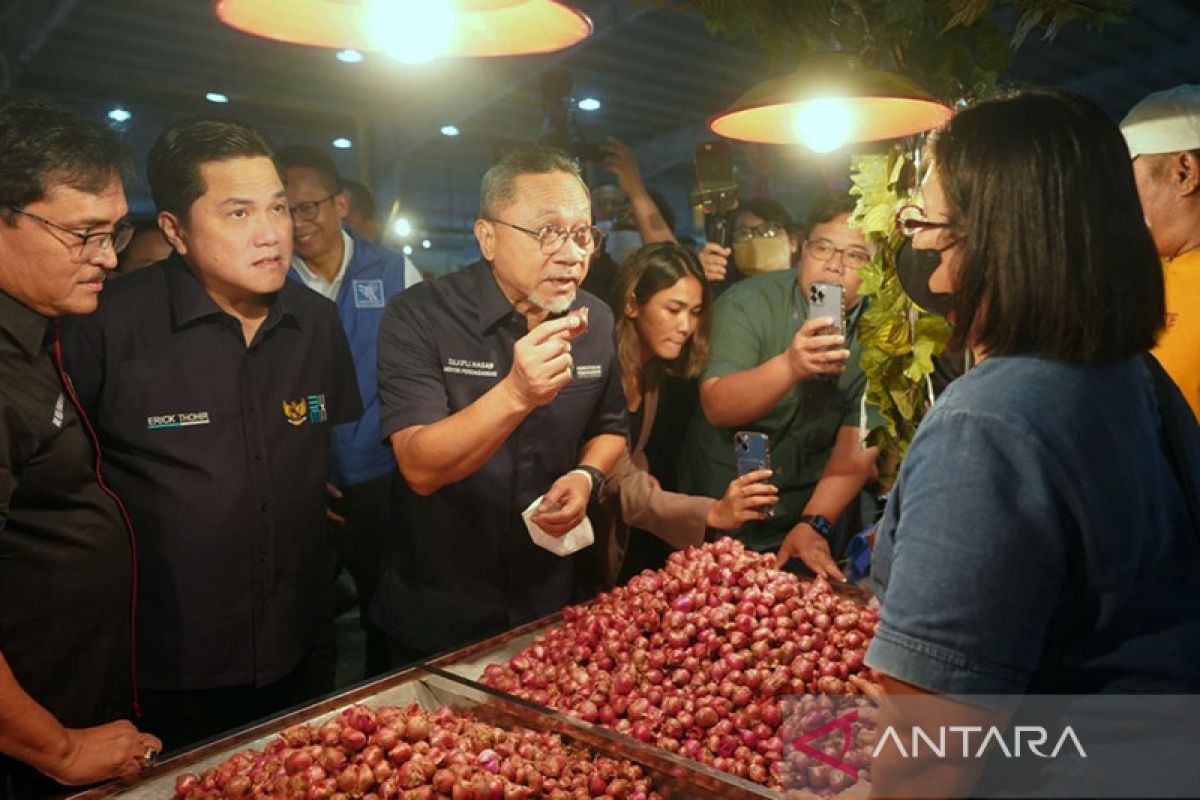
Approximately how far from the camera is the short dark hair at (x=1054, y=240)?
99cm

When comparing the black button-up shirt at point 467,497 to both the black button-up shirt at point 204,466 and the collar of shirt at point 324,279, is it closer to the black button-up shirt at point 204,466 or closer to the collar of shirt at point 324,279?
the black button-up shirt at point 204,466

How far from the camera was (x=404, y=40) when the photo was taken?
1753 millimetres

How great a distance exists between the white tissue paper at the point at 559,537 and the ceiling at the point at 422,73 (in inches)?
186

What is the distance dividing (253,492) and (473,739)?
84 centimetres

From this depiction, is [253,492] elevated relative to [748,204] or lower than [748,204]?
lower

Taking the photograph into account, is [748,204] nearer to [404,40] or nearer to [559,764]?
[404,40]

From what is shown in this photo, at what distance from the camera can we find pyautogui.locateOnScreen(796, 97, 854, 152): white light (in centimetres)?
225

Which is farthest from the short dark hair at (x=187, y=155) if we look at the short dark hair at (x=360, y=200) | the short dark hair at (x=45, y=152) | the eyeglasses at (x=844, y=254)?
the short dark hair at (x=360, y=200)

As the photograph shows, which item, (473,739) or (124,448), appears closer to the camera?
(473,739)

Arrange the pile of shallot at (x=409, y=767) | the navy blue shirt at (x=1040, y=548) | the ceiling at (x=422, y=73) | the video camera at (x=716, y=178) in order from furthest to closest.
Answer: the ceiling at (x=422, y=73) < the video camera at (x=716, y=178) < the pile of shallot at (x=409, y=767) < the navy blue shirt at (x=1040, y=548)

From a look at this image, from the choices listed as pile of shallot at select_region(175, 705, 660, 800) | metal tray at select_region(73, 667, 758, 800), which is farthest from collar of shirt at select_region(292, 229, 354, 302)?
pile of shallot at select_region(175, 705, 660, 800)

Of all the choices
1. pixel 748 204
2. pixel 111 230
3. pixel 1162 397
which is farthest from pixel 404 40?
pixel 748 204

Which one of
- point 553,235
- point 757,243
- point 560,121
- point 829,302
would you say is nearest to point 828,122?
point 829,302

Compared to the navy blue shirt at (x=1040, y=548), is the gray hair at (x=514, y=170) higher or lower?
higher
